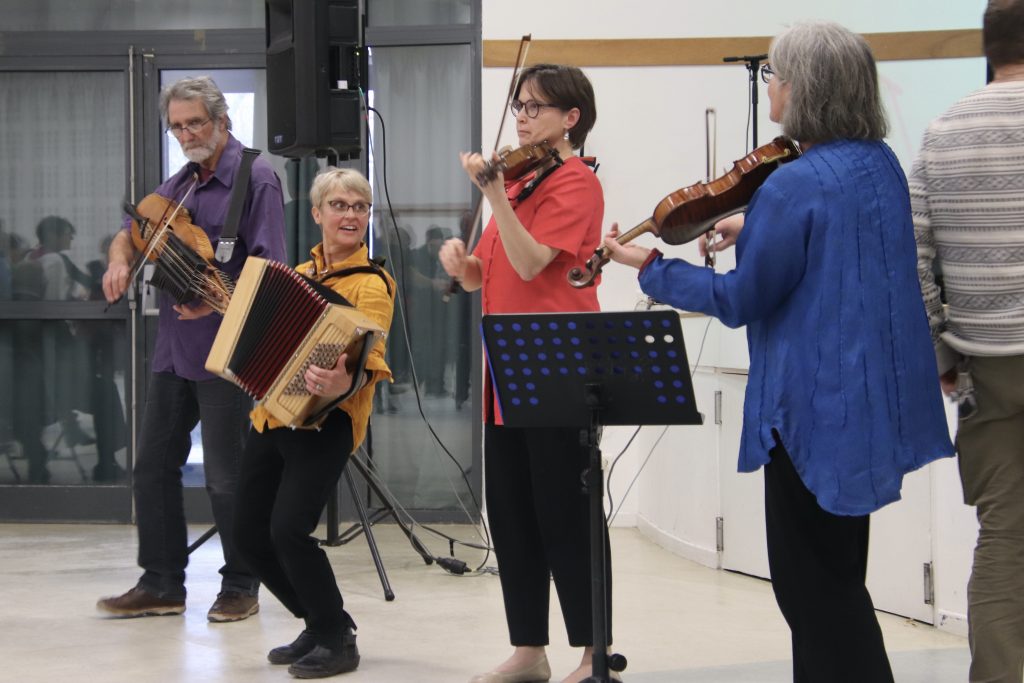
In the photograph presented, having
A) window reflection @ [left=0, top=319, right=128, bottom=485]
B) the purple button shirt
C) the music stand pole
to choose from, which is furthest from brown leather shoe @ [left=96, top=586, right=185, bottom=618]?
window reflection @ [left=0, top=319, right=128, bottom=485]

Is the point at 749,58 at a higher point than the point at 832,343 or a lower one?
higher

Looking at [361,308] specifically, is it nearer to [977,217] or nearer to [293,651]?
[293,651]

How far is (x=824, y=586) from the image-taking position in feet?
7.42

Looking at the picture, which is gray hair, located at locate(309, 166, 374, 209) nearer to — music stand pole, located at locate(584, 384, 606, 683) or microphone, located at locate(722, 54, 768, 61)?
music stand pole, located at locate(584, 384, 606, 683)

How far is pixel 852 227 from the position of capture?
2232mm

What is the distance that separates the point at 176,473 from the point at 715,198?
2.56 metres

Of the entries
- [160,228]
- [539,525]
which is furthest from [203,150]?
[539,525]

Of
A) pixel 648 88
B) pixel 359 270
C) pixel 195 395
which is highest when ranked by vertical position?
pixel 648 88

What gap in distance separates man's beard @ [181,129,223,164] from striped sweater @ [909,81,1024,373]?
8.21ft

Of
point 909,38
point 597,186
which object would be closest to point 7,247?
point 597,186

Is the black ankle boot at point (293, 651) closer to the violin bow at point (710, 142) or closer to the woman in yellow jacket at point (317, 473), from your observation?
the woman in yellow jacket at point (317, 473)

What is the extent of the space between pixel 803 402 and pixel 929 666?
1.70 metres

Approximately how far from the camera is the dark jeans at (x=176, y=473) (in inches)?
165

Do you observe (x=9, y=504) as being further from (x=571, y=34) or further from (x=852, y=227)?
(x=852, y=227)
